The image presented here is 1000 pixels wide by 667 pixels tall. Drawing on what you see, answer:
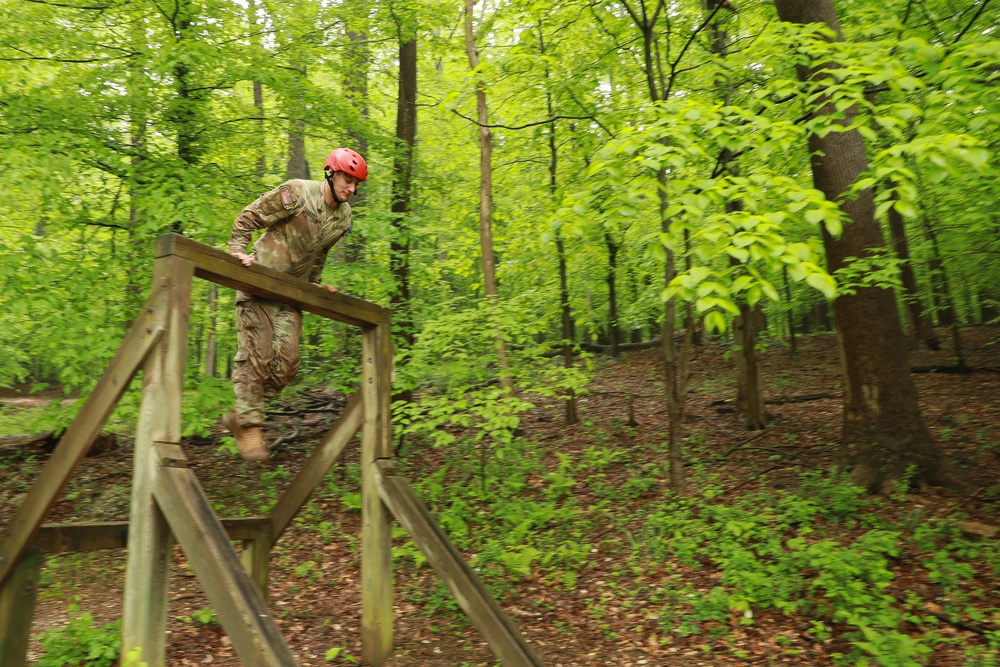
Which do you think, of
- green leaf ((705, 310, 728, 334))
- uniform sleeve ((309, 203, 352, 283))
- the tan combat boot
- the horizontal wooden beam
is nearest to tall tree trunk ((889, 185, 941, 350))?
green leaf ((705, 310, 728, 334))

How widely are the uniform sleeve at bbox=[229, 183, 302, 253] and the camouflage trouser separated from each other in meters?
0.39

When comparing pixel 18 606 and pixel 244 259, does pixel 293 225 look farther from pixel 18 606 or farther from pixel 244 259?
pixel 18 606

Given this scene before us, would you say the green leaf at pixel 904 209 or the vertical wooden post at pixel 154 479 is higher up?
the green leaf at pixel 904 209

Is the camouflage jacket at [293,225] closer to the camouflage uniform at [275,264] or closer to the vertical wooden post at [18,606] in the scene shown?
the camouflage uniform at [275,264]

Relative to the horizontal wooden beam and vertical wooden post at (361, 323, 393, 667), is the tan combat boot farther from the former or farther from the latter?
vertical wooden post at (361, 323, 393, 667)

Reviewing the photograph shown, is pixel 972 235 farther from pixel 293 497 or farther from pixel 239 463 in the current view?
pixel 239 463

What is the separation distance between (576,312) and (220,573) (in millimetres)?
8517

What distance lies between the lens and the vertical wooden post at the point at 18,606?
3494 millimetres

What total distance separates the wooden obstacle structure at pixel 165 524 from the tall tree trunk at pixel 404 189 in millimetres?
4048

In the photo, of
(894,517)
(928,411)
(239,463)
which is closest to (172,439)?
(894,517)

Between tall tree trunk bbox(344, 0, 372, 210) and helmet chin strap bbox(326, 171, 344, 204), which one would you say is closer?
helmet chin strap bbox(326, 171, 344, 204)

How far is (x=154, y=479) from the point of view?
2924mm

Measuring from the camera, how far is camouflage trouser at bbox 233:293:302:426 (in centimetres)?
368

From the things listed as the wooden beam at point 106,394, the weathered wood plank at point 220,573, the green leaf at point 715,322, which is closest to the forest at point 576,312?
the green leaf at point 715,322
